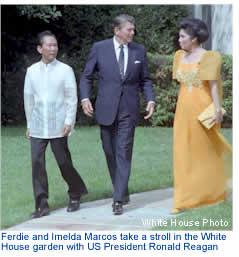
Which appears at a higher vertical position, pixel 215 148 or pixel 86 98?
pixel 86 98

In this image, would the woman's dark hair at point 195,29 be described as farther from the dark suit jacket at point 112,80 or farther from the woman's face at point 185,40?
the dark suit jacket at point 112,80

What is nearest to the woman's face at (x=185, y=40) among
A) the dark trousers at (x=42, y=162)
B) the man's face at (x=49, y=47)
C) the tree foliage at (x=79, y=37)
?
the man's face at (x=49, y=47)

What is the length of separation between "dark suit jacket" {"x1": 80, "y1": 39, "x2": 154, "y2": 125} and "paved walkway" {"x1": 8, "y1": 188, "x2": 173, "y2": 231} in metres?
0.97

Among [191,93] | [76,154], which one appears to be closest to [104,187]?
[191,93]

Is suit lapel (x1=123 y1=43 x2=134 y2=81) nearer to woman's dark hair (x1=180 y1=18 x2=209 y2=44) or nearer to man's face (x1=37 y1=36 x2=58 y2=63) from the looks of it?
woman's dark hair (x1=180 y1=18 x2=209 y2=44)

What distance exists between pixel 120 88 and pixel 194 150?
3.37ft

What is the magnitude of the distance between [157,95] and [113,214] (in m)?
8.32

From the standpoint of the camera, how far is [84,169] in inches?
405

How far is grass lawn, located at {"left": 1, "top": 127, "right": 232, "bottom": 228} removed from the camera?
8055mm

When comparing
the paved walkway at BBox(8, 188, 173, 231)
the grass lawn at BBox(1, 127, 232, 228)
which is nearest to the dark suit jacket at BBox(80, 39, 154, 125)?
the paved walkway at BBox(8, 188, 173, 231)

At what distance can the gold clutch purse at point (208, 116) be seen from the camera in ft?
23.7

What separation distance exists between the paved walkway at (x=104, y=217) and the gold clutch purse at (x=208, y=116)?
1.03 meters

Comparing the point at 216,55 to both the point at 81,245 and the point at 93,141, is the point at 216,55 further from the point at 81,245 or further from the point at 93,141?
the point at 93,141

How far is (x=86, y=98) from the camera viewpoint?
7293 mm
